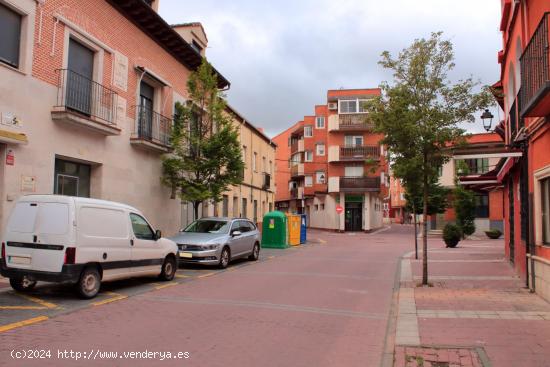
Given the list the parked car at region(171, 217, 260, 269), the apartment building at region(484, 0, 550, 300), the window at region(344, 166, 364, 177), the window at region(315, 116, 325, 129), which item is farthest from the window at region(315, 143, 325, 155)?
the apartment building at region(484, 0, 550, 300)

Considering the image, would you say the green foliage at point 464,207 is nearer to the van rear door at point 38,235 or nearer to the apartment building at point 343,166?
the apartment building at point 343,166

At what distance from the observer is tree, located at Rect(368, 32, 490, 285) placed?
11109 millimetres

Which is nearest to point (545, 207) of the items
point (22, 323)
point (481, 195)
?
point (22, 323)

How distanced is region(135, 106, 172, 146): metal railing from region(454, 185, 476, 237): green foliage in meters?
25.6

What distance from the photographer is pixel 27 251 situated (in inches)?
338

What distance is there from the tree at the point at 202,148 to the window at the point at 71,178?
154 inches

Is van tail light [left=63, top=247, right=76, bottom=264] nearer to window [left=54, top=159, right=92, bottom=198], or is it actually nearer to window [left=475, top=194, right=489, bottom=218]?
window [left=54, top=159, right=92, bottom=198]

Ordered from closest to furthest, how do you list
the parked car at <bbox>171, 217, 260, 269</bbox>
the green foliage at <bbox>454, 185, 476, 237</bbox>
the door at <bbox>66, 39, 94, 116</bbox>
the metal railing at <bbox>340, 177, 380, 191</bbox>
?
1. the door at <bbox>66, 39, 94, 116</bbox>
2. the parked car at <bbox>171, 217, 260, 269</bbox>
3. the green foliage at <bbox>454, 185, 476, 237</bbox>
4. the metal railing at <bbox>340, 177, 380, 191</bbox>

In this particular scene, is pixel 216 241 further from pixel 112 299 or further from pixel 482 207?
pixel 482 207

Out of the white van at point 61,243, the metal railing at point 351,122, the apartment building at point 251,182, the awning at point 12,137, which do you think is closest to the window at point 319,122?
the metal railing at point 351,122

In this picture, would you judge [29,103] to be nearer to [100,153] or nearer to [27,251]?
[100,153]

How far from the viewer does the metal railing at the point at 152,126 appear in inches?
653

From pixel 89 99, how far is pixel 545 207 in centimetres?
1192

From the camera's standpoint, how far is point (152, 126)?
17422 millimetres
